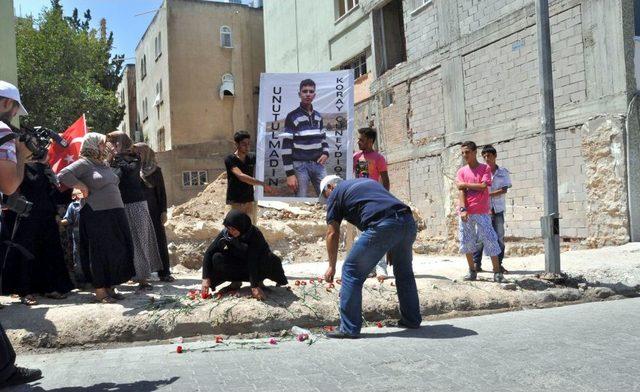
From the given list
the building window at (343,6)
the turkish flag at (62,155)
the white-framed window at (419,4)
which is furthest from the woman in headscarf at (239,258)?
the building window at (343,6)

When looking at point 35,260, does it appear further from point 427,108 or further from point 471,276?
point 427,108

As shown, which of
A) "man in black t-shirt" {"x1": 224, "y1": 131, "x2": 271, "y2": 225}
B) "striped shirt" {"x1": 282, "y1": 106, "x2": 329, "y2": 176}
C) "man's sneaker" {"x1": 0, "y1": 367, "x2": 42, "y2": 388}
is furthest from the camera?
"striped shirt" {"x1": 282, "y1": 106, "x2": 329, "y2": 176}

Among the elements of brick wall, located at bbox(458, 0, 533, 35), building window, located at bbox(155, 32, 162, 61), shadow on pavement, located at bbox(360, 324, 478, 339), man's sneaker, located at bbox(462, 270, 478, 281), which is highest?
building window, located at bbox(155, 32, 162, 61)

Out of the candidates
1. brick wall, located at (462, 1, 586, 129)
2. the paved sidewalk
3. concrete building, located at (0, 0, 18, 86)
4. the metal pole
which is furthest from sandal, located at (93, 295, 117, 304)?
concrete building, located at (0, 0, 18, 86)

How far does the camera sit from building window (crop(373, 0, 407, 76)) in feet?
54.3

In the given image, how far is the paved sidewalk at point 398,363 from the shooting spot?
12.1 feet

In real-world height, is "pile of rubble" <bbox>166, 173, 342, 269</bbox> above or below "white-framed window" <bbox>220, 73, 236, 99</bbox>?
below

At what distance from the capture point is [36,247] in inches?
239

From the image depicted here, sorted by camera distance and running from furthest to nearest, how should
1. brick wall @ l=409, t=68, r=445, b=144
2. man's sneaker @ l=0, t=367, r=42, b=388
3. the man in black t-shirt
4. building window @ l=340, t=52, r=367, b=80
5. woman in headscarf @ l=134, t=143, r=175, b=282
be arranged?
building window @ l=340, t=52, r=367, b=80 < brick wall @ l=409, t=68, r=445, b=144 < woman in headscarf @ l=134, t=143, r=175, b=282 < the man in black t-shirt < man's sneaker @ l=0, t=367, r=42, b=388

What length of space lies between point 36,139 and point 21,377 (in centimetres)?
159

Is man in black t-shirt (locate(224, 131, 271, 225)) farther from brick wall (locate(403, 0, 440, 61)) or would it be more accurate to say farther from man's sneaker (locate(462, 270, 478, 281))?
brick wall (locate(403, 0, 440, 61))

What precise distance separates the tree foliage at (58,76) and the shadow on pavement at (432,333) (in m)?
20.6

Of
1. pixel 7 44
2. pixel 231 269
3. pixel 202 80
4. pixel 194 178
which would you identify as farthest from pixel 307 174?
pixel 202 80

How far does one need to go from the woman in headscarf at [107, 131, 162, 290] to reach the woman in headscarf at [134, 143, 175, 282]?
309 millimetres
